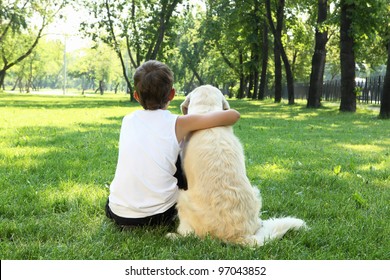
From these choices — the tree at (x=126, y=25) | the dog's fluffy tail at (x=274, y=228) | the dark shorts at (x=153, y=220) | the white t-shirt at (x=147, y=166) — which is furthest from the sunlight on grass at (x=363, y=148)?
the tree at (x=126, y=25)

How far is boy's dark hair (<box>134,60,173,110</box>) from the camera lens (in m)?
3.92

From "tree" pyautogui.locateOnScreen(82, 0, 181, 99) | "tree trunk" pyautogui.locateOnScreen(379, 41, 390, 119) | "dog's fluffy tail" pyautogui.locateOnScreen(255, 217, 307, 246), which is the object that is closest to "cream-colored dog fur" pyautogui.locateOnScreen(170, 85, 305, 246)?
"dog's fluffy tail" pyautogui.locateOnScreen(255, 217, 307, 246)

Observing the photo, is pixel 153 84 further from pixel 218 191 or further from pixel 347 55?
pixel 347 55

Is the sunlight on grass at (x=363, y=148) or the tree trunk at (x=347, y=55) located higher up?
the tree trunk at (x=347, y=55)

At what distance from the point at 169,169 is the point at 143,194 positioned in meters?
0.33

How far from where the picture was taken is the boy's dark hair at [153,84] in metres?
3.92

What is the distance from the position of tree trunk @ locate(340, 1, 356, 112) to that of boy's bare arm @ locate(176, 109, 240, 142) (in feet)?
60.5

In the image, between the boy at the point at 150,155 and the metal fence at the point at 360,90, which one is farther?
the metal fence at the point at 360,90

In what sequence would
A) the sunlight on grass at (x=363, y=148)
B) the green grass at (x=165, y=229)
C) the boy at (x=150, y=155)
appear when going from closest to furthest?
1. the green grass at (x=165, y=229)
2. the boy at (x=150, y=155)
3. the sunlight on grass at (x=363, y=148)

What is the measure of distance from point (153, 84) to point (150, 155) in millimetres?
649

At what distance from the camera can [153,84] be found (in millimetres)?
3924

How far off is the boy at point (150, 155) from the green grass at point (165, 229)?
207mm

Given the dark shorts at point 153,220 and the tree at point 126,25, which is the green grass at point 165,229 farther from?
the tree at point 126,25
